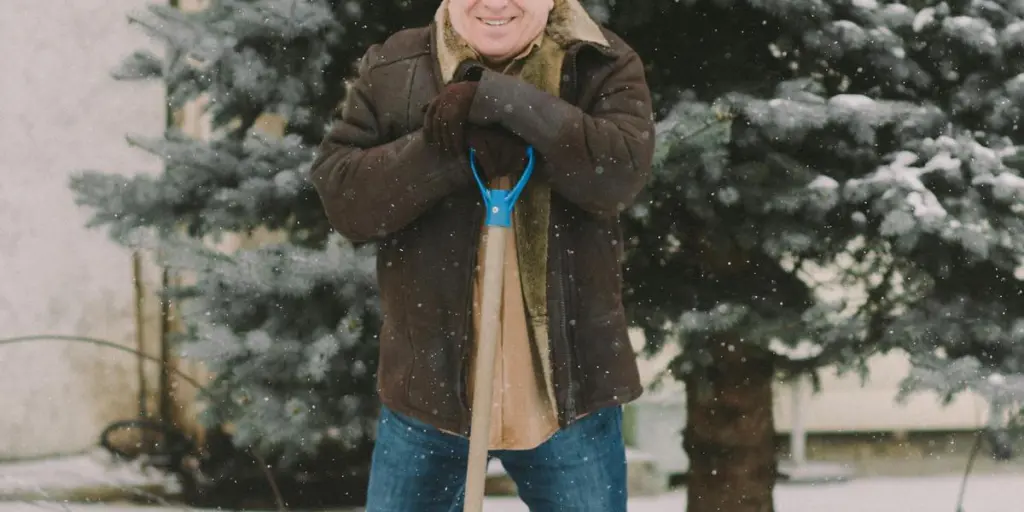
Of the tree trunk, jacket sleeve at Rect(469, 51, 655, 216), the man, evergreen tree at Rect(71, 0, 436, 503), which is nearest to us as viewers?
jacket sleeve at Rect(469, 51, 655, 216)

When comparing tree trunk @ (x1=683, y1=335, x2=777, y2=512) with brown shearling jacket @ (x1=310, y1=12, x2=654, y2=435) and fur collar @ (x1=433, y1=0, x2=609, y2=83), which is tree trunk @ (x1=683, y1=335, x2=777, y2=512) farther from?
fur collar @ (x1=433, y1=0, x2=609, y2=83)

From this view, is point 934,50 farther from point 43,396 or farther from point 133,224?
point 43,396

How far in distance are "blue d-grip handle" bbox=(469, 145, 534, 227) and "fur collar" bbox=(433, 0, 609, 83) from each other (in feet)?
0.67

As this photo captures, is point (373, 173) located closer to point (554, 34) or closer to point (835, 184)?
point (554, 34)

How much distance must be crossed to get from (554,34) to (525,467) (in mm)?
800

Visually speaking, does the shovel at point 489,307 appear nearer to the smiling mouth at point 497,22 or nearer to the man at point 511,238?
the man at point 511,238

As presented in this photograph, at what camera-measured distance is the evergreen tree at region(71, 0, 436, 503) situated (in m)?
2.44

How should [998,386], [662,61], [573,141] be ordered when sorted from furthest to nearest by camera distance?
[662,61]
[998,386]
[573,141]

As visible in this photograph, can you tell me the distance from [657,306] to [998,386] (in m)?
0.87

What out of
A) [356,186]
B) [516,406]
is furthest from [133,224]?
[516,406]

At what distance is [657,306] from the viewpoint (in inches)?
107

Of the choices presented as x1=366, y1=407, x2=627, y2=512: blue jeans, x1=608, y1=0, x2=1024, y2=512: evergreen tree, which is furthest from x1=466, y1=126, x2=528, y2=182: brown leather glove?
x1=608, y1=0, x2=1024, y2=512: evergreen tree

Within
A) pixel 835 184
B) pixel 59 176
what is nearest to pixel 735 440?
pixel 835 184

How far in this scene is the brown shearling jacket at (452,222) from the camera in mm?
1649
